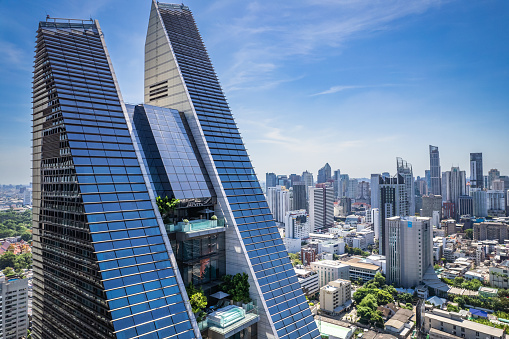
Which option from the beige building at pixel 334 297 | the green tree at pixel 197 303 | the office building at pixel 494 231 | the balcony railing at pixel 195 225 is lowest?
the beige building at pixel 334 297

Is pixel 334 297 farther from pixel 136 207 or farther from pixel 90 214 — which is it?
pixel 90 214

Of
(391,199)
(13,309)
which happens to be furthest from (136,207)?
(391,199)

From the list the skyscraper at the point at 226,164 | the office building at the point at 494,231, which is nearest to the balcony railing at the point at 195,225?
the skyscraper at the point at 226,164

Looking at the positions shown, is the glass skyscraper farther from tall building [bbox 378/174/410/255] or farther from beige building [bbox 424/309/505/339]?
tall building [bbox 378/174/410/255]

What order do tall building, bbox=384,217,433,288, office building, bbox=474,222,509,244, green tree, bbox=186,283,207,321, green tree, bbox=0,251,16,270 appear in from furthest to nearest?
office building, bbox=474,222,509,244 → green tree, bbox=0,251,16,270 → tall building, bbox=384,217,433,288 → green tree, bbox=186,283,207,321

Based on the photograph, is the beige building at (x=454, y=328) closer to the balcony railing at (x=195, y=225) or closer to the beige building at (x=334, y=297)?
the beige building at (x=334, y=297)

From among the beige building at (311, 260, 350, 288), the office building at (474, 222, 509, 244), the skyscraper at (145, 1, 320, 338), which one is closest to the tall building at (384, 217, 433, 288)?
the beige building at (311, 260, 350, 288)
